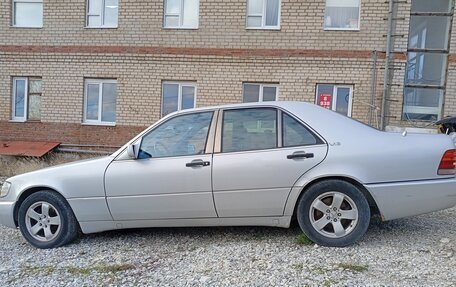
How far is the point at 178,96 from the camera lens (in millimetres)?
10258

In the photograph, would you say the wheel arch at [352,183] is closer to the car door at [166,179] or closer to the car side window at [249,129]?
the car side window at [249,129]

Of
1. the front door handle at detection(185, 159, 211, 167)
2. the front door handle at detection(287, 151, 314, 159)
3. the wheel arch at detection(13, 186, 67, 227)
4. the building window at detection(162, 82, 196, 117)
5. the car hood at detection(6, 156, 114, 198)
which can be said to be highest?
the building window at detection(162, 82, 196, 117)

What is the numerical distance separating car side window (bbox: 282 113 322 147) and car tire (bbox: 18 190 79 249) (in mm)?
2663

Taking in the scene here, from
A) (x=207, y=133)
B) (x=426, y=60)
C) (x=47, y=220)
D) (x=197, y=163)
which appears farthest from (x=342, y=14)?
(x=47, y=220)

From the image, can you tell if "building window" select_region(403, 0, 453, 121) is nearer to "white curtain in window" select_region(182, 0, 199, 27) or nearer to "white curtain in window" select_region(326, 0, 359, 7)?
"white curtain in window" select_region(326, 0, 359, 7)

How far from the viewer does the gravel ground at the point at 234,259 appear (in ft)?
9.89

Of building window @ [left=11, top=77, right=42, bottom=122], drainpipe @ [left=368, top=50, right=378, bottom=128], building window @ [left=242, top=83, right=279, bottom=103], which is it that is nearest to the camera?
drainpipe @ [left=368, top=50, right=378, bottom=128]

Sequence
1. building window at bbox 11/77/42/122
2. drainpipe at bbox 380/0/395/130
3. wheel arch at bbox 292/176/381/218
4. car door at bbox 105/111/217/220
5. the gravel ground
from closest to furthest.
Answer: the gravel ground < wheel arch at bbox 292/176/381/218 < car door at bbox 105/111/217/220 < drainpipe at bbox 380/0/395/130 < building window at bbox 11/77/42/122

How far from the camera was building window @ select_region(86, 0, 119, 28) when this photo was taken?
1044 cm

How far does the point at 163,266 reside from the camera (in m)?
3.33

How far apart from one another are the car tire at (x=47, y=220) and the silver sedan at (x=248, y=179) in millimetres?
12

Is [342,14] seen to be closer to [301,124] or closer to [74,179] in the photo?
[301,124]

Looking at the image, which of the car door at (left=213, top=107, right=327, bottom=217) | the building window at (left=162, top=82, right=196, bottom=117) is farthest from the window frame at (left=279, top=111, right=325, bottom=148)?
the building window at (left=162, top=82, right=196, bottom=117)

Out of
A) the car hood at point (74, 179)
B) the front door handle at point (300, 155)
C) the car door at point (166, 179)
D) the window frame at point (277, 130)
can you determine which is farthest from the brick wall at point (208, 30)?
the car hood at point (74, 179)
